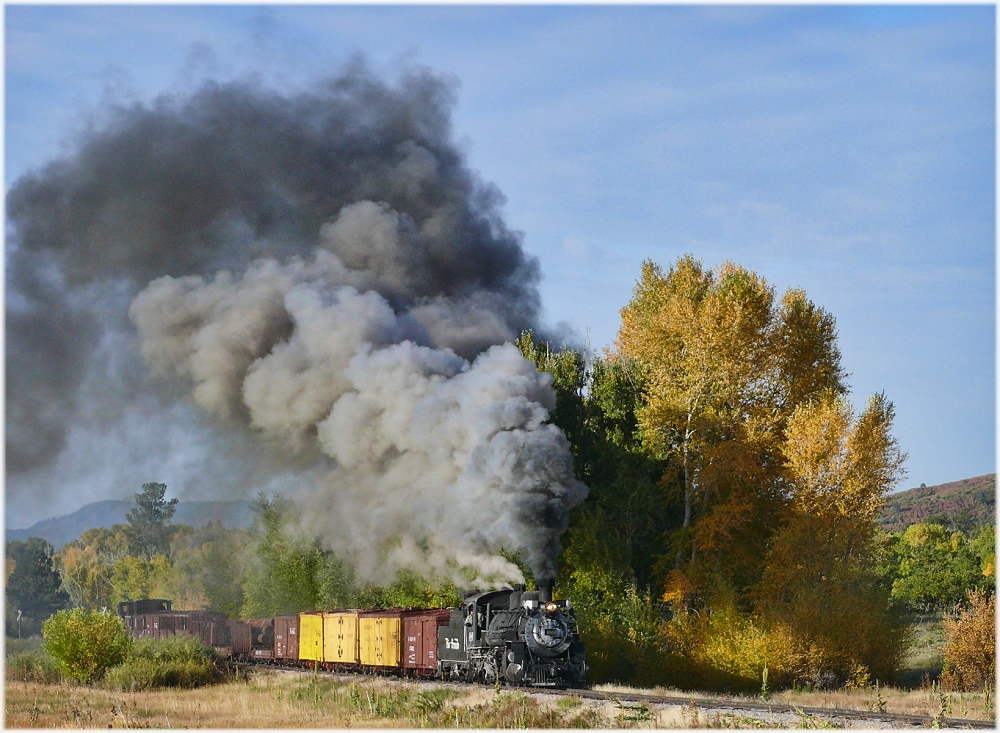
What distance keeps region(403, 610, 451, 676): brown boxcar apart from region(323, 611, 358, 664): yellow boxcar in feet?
11.4

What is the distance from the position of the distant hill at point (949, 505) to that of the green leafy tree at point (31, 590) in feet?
334

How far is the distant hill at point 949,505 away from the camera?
142625 millimetres

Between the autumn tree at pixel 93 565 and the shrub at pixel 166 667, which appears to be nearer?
the shrub at pixel 166 667

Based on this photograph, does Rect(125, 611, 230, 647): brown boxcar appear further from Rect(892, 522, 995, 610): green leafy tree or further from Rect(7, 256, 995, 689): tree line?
Rect(892, 522, 995, 610): green leafy tree

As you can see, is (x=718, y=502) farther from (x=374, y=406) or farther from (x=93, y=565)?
(x=93, y=565)

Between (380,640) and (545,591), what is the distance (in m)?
8.87

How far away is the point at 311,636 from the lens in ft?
132

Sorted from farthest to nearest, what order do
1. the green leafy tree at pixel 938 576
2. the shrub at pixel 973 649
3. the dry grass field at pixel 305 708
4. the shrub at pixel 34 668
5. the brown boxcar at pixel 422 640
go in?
the green leafy tree at pixel 938 576 → the shrub at pixel 34 668 → the shrub at pixel 973 649 → the brown boxcar at pixel 422 640 → the dry grass field at pixel 305 708

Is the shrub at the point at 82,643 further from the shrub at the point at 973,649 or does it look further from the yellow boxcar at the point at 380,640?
the shrub at the point at 973,649

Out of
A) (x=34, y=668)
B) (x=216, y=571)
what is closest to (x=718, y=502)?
(x=34, y=668)

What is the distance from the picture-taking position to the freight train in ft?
91.7

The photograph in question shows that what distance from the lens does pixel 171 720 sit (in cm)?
2692

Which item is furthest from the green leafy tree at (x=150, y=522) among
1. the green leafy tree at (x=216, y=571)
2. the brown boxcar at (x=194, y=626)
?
the brown boxcar at (x=194, y=626)

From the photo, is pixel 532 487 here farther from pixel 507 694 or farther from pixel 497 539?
pixel 507 694
